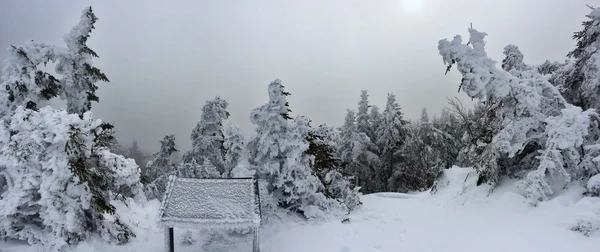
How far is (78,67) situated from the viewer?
18.2m

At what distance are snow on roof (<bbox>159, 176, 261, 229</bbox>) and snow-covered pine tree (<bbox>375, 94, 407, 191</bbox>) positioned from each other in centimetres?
2891

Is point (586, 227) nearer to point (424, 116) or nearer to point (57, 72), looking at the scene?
point (57, 72)

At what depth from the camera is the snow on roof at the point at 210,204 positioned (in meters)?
11.1

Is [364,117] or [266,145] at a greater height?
[364,117]

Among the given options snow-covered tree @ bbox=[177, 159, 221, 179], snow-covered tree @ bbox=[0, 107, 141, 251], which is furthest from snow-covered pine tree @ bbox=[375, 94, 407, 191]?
snow-covered tree @ bbox=[0, 107, 141, 251]

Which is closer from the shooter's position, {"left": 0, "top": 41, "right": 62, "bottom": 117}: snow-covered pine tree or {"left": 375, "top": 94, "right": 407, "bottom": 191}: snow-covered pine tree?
{"left": 0, "top": 41, "right": 62, "bottom": 117}: snow-covered pine tree

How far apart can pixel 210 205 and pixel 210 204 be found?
5cm

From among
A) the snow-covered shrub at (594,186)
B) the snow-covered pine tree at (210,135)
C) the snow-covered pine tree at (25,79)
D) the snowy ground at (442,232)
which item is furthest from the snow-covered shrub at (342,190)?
the snow-covered pine tree at (25,79)

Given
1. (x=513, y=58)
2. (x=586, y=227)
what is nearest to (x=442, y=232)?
(x=586, y=227)

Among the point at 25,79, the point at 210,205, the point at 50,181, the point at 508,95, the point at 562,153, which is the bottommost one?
the point at 210,205

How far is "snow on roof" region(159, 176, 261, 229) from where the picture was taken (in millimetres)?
11086

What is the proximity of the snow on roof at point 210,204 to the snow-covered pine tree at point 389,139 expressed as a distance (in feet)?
94.8

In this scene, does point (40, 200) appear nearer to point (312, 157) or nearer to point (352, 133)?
point (312, 157)

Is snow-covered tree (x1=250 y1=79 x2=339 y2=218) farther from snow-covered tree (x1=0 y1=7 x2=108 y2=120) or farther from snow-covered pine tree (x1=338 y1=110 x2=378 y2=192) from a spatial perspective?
snow-covered pine tree (x1=338 y1=110 x2=378 y2=192)
